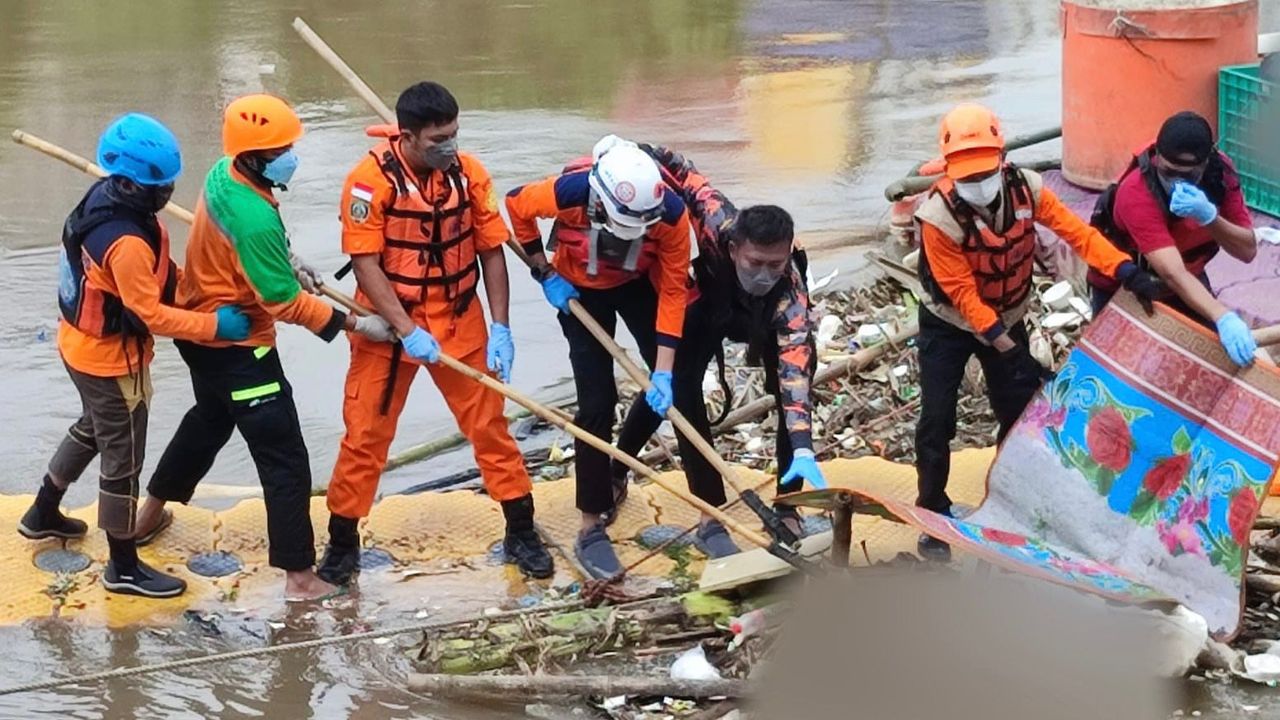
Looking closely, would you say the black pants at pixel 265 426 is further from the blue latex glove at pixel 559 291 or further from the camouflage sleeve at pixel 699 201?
the camouflage sleeve at pixel 699 201

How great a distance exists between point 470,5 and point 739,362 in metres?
9.44

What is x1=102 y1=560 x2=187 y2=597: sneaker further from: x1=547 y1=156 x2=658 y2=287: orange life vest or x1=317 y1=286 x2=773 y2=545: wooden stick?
x1=547 y1=156 x2=658 y2=287: orange life vest

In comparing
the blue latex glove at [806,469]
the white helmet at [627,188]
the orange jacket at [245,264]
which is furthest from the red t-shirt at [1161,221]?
the orange jacket at [245,264]

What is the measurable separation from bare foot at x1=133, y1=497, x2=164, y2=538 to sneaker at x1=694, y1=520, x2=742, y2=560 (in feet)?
6.49

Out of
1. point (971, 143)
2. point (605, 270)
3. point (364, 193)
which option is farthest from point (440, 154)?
point (971, 143)

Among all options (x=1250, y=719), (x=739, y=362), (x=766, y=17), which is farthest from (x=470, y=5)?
(x=1250, y=719)

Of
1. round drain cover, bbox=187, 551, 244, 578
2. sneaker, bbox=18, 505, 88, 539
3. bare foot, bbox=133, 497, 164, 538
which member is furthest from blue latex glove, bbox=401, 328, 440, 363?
sneaker, bbox=18, 505, 88, 539

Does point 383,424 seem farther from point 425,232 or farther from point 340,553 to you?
point 425,232

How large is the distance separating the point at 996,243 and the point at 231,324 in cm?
255

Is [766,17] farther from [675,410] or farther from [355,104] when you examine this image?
[675,410]

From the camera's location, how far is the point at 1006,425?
6.28 metres

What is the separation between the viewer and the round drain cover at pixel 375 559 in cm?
637

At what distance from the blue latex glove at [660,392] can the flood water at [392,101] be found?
3.16 ft

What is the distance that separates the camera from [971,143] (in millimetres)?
5672
